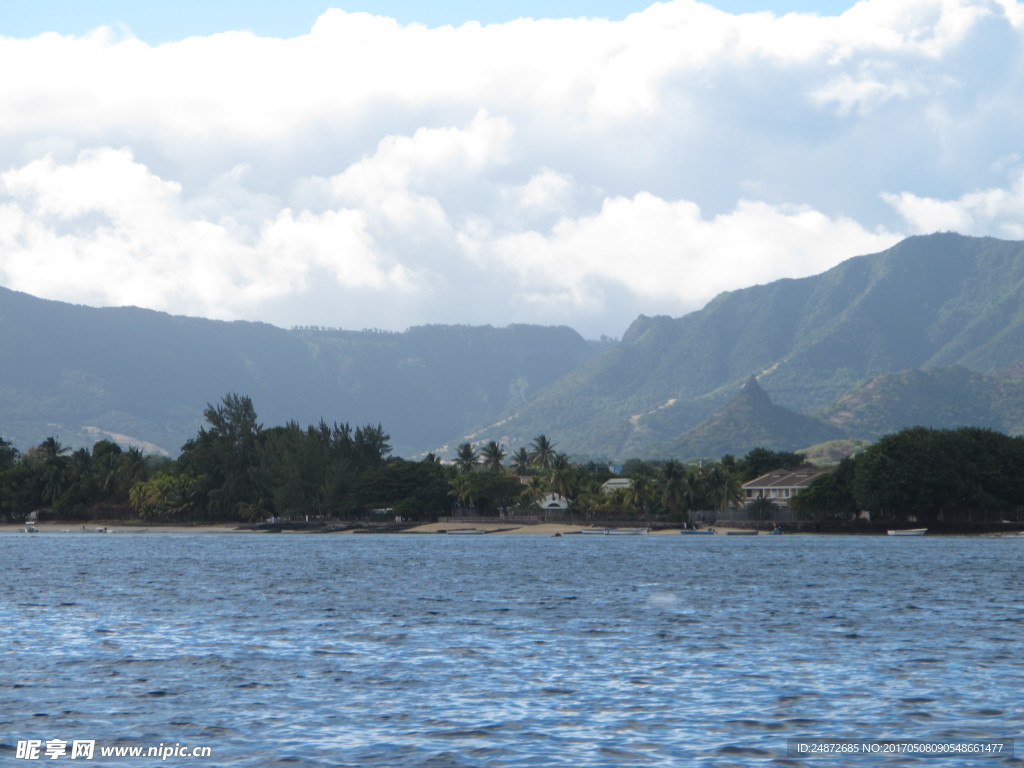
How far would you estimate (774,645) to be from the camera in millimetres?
A: 51469

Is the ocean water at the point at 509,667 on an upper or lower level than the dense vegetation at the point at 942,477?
lower

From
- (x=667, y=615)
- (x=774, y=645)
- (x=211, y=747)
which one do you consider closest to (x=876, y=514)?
(x=667, y=615)

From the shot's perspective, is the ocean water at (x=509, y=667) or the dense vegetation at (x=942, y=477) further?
the dense vegetation at (x=942, y=477)

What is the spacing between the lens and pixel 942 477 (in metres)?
180

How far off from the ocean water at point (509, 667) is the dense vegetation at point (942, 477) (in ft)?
282

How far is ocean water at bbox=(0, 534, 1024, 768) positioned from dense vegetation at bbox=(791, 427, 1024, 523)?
86.1 metres

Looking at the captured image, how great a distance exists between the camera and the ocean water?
106 ft

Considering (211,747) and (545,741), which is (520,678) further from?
(211,747)

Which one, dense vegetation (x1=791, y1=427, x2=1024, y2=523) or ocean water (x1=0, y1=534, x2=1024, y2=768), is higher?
dense vegetation (x1=791, y1=427, x2=1024, y2=523)

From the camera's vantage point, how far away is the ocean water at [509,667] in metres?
32.3

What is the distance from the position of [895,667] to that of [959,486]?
144744 mm

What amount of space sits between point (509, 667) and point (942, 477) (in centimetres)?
14854

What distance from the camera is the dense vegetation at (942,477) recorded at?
592 ft

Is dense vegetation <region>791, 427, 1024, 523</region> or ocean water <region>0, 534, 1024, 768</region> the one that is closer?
ocean water <region>0, 534, 1024, 768</region>
